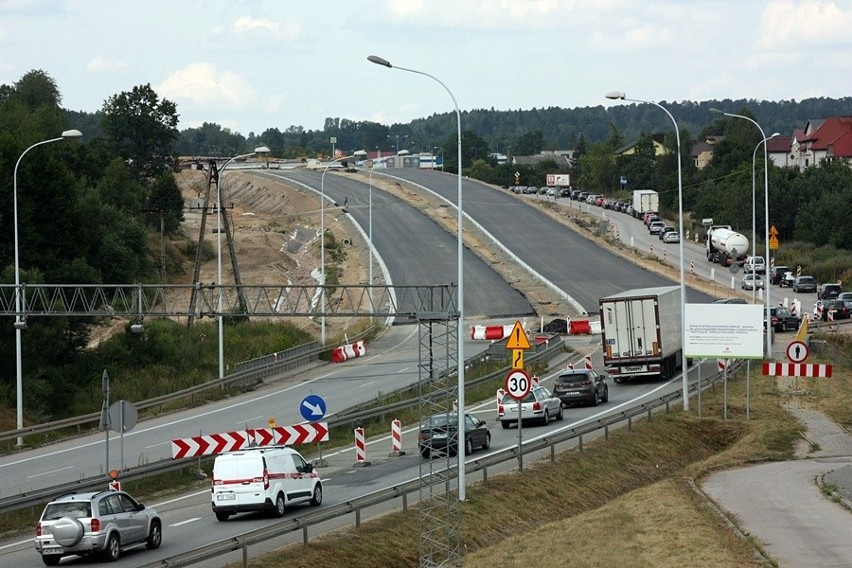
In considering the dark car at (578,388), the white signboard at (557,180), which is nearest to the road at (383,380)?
the dark car at (578,388)

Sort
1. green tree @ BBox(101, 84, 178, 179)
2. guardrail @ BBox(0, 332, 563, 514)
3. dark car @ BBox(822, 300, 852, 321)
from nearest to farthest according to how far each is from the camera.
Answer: guardrail @ BBox(0, 332, 563, 514)
dark car @ BBox(822, 300, 852, 321)
green tree @ BBox(101, 84, 178, 179)

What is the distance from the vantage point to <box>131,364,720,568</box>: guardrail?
22.0 metres

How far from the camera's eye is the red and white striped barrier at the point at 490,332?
7156 centimetres

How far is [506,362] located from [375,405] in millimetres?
13671

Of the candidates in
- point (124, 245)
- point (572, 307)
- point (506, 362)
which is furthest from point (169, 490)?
A: point (572, 307)

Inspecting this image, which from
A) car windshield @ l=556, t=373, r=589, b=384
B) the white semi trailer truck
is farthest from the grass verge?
the white semi trailer truck

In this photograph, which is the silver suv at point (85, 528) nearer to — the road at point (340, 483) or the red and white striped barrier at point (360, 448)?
the road at point (340, 483)

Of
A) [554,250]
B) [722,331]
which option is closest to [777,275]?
[554,250]

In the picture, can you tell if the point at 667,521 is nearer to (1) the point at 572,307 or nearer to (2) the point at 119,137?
(1) the point at 572,307

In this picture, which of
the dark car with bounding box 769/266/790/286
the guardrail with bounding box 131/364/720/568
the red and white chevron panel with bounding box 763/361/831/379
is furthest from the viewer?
the dark car with bounding box 769/266/790/286

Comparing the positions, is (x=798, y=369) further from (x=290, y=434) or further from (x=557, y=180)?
(x=557, y=180)

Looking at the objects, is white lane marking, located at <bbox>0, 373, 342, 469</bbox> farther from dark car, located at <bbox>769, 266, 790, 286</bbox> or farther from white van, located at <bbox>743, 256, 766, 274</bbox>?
dark car, located at <bbox>769, 266, 790, 286</bbox>

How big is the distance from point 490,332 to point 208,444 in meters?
39.0

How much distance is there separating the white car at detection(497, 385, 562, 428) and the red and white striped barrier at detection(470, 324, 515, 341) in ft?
82.1
